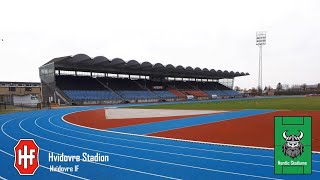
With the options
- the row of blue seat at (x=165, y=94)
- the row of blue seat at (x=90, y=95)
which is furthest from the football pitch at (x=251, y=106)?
the row of blue seat at (x=165, y=94)

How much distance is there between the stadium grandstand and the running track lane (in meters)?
34.8

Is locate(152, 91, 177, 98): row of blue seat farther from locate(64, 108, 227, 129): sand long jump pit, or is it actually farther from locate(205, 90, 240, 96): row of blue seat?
locate(64, 108, 227, 129): sand long jump pit

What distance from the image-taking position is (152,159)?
9.08 metres

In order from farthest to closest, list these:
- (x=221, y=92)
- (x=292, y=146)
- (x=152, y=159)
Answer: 1. (x=221, y=92)
2. (x=152, y=159)
3. (x=292, y=146)

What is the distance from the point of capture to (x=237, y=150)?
403 inches

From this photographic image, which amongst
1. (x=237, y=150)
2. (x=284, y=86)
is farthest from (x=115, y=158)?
(x=284, y=86)

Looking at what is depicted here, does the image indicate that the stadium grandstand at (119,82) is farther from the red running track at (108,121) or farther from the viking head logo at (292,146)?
the viking head logo at (292,146)

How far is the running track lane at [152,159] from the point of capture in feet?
25.1

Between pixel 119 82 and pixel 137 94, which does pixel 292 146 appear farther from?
pixel 119 82

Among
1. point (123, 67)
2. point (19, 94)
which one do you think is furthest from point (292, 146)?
point (19, 94)

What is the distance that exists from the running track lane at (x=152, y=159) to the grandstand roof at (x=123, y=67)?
3534cm

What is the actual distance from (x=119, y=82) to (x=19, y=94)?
21.4 meters

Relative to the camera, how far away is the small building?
153 ft

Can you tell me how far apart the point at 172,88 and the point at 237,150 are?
5871cm
